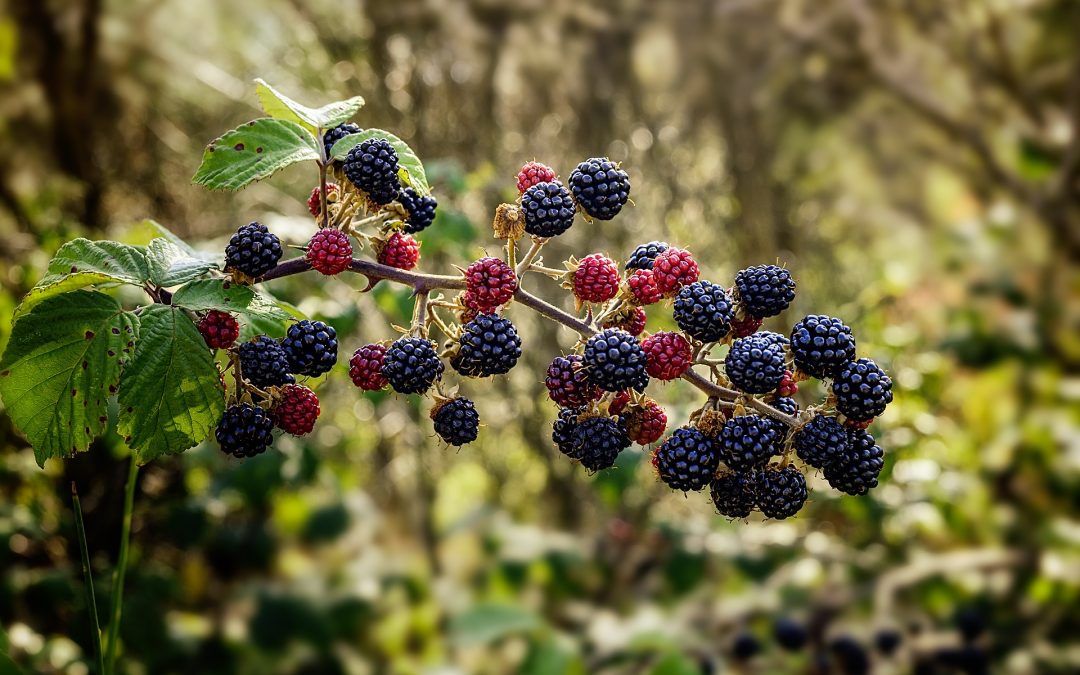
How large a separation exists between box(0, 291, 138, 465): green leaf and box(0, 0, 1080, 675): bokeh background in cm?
167

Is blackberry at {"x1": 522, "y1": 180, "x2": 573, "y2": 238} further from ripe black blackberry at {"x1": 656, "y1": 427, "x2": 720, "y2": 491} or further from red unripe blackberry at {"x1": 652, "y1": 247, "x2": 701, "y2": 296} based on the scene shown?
ripe black blackberry at {"x1": 656, "y1": 427, "x2": 720, "y2": 491}

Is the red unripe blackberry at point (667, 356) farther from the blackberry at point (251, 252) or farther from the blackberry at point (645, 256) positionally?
the blackberry at point (251, 252)

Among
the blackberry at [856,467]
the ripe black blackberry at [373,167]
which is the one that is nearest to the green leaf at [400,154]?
the ripe black blackberry at [373,167]

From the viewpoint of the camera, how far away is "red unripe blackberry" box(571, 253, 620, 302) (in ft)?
3.11

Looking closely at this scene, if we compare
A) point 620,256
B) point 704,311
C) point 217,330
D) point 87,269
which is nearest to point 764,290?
point 704,311

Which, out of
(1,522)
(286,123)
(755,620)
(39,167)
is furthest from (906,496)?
(39,167)

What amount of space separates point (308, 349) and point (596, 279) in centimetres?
36

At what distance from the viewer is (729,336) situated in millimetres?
984

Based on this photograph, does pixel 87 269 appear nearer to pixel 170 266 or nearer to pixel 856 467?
pixel 170 266

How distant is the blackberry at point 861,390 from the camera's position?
86cm

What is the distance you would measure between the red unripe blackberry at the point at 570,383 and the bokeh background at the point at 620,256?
1779 mm

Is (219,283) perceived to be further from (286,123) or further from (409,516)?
(409,516)

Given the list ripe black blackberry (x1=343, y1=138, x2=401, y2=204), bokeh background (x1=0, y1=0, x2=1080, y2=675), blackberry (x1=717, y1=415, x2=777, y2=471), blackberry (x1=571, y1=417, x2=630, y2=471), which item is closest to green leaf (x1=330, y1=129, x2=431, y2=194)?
ripe black blackberry (x1=343, y1=138, x2=401, y2=204)

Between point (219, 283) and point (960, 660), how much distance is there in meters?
2.73
